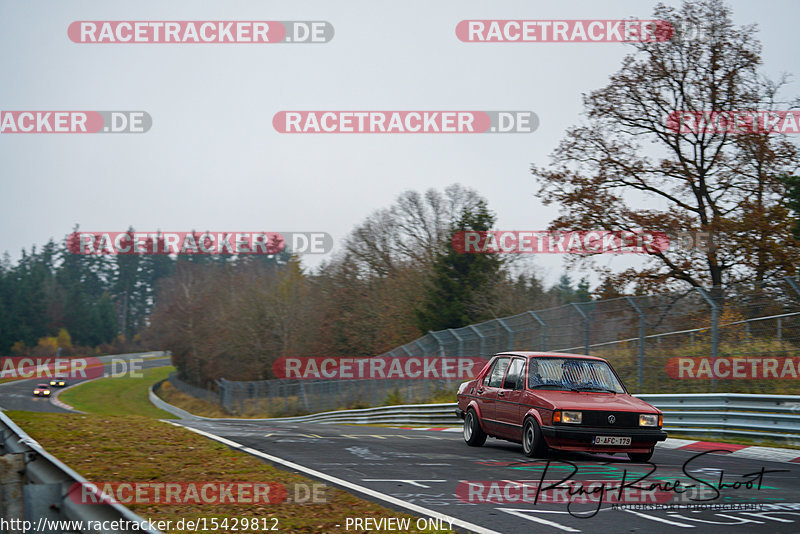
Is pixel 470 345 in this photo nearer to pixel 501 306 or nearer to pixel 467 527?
pixel 467 527

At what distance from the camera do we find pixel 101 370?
100m

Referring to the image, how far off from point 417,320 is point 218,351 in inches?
878

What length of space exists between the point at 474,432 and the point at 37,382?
285ft

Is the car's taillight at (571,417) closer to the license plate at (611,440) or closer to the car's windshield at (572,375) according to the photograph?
the license plate at (611,440)

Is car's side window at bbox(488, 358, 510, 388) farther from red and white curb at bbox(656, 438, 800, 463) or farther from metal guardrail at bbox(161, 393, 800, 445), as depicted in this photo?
metal guardrail at bbox(161, 393, 800, 445)

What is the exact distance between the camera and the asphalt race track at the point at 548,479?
6.23 m

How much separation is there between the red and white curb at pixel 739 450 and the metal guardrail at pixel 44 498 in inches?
396

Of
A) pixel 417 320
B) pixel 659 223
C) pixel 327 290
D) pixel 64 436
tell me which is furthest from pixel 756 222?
pixel 327 290

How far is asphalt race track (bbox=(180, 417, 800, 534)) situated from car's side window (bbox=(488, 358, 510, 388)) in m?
1.03

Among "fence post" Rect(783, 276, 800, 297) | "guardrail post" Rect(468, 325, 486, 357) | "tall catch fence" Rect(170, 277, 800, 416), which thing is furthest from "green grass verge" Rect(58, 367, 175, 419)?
"fence post" Rect(783, 276, 800, 297)

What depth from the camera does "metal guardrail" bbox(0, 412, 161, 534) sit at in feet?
12.6

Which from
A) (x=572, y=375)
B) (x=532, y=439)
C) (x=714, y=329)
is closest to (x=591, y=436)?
(x=532, y=439)

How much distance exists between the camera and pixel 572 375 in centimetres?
1121

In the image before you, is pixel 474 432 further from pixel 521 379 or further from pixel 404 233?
pixel 404 233
